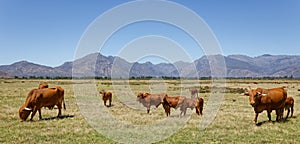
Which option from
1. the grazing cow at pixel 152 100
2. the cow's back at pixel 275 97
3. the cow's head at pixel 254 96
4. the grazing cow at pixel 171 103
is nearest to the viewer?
the cow's head at pixel 254 96

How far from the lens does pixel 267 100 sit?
18.9 metres

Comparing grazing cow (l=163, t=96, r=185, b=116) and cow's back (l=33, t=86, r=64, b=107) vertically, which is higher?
cow's back (l=33, t=86, r=64, b=107)

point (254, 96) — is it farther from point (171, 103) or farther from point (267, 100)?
point (171, 103)

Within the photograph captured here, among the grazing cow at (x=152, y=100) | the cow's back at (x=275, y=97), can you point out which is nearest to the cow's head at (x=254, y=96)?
the cow's back at (x=275, y=97)

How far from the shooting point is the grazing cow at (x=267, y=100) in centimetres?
1847

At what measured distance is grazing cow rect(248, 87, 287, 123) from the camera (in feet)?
60.6

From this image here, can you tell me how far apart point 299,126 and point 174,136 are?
7.82m

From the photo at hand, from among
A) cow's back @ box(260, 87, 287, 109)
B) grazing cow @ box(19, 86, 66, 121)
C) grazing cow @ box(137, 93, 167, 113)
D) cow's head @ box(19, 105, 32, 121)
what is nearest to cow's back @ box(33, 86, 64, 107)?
grazing cow @ box(19, 86, 66, 121)

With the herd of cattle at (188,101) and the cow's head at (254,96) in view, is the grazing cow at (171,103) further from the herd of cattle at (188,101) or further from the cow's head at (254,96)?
the cow's head at (254,96)

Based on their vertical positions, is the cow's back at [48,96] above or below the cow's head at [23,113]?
above

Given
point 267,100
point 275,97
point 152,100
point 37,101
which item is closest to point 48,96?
point 37,101

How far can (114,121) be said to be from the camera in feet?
62.9

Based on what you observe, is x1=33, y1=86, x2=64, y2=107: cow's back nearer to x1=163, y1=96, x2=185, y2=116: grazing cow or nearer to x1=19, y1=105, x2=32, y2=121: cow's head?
x1=19, y1=105, x2=32, y2=121: cow's head

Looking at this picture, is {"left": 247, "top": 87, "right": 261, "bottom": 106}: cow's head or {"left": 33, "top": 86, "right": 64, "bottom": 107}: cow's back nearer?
{"left": 247, "top": 87, "right": 261, "bottom": 106}: cow's head
